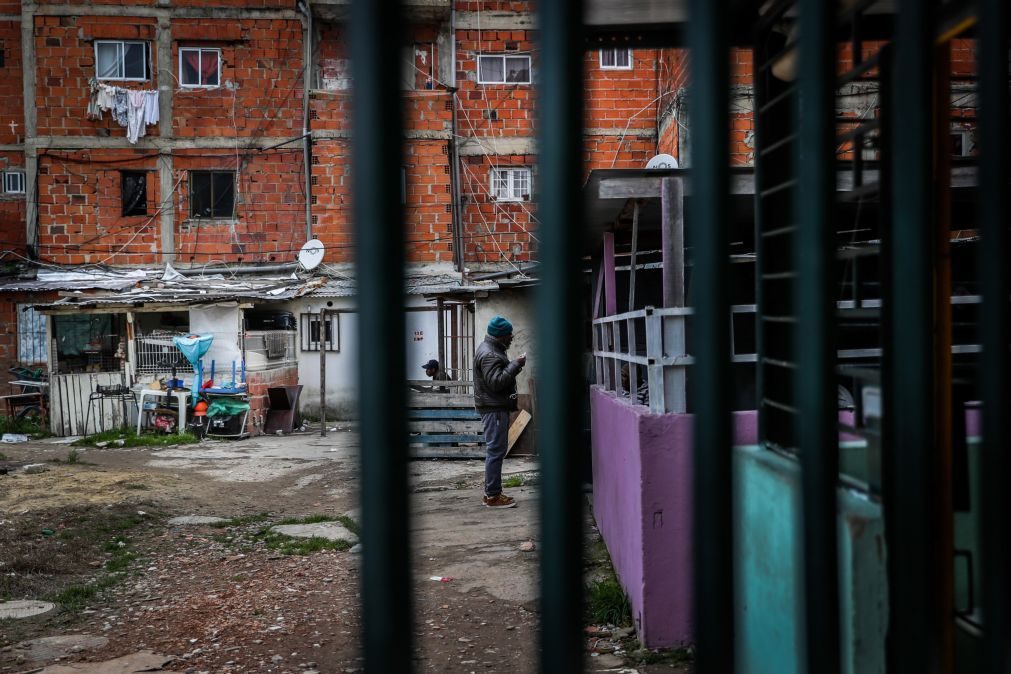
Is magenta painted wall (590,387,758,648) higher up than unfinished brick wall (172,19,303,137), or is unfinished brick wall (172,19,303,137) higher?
unfinished brick wall (172,19,303,137)

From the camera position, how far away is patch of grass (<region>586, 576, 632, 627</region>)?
4.52 metres

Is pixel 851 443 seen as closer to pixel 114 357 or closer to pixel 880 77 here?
pixel 880 77

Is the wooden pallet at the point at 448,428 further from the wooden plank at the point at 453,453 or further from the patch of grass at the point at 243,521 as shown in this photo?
the patch of grass at the point at 243,521

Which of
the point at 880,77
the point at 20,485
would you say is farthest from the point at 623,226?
the point at 20,485

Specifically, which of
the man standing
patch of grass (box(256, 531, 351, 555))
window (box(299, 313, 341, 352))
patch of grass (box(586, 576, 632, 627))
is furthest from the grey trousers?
window (box(299, 313, 341, 352))

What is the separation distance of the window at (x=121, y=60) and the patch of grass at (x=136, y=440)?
24.2 feet

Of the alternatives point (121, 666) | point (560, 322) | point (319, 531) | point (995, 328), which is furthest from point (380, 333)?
point (319, 531)

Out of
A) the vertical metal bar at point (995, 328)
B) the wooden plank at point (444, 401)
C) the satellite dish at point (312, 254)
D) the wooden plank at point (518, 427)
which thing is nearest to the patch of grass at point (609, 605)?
the vertical metal bar at point (995, 328)

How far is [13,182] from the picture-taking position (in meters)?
15.8

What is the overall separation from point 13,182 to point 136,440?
7.27 metres

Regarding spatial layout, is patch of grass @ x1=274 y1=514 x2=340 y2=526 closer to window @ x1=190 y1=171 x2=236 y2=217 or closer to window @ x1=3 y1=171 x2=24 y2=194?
window @ x1=190 y1=171 x2=236 y2=217

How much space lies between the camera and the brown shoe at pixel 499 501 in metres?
7.33

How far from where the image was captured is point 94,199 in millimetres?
15414

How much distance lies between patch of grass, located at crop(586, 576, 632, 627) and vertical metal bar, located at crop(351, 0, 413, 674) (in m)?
4.08
